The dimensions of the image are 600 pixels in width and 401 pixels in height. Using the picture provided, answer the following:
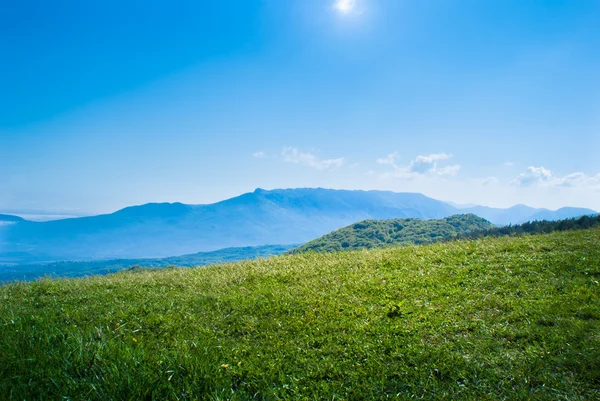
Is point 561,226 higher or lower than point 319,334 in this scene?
higher

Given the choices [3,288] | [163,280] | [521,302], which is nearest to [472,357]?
[521,302]

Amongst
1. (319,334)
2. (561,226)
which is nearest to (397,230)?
(561,226)

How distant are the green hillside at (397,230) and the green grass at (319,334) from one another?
111m

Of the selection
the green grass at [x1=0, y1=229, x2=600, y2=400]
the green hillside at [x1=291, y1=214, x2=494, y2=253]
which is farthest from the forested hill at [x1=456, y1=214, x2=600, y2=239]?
the green hillside at [x1=291, y1=214, x2=494, y2=253]

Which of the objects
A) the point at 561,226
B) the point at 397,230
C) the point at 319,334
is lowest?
the point at 397,230

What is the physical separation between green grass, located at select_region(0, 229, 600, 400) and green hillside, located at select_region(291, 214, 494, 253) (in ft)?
366

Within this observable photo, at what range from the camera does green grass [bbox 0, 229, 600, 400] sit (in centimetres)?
521

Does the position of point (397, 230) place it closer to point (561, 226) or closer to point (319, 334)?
point (561, 226)

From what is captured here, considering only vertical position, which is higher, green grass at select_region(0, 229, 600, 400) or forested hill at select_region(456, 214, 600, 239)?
forested hill at select_region(456, 214, 600, 239)

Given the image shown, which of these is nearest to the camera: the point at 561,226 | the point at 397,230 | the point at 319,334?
the point at 319,334

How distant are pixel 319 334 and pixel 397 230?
14562 cm

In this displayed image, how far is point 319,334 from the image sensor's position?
711 cm

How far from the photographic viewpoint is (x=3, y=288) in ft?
37.4

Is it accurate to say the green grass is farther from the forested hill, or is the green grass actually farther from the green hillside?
the green hillside
